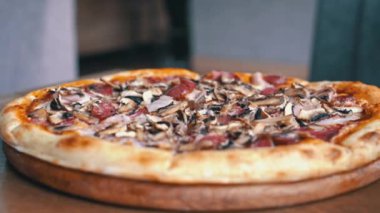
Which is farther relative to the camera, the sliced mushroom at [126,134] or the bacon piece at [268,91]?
the bacon piece at [268,91]

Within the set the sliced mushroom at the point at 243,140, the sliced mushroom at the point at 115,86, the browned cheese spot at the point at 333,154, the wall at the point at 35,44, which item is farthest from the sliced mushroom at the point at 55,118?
the wall at the point at 35,44

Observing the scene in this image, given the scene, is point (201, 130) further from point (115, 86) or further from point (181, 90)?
point (115, 86)

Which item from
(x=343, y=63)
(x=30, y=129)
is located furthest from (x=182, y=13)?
(x=30, y=129)

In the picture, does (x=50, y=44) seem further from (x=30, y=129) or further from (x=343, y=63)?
(x=30, y=129)

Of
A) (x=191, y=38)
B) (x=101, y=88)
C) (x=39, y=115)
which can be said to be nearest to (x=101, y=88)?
(x=101, y=88)

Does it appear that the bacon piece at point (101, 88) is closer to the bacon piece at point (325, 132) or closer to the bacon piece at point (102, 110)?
the bacon piece at point (102, 110)
